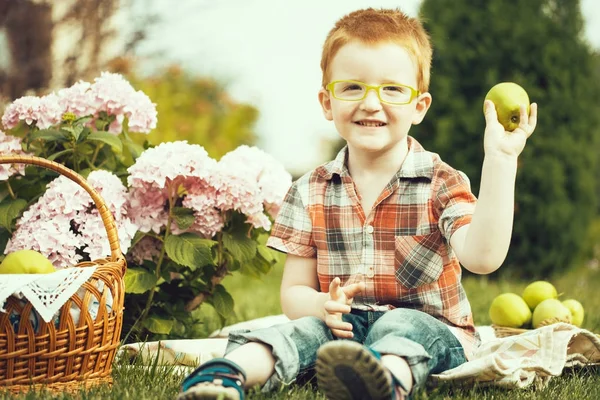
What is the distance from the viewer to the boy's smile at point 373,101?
98.6 inches

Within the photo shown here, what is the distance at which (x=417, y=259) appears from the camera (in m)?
2.54

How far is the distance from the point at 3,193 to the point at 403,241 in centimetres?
166

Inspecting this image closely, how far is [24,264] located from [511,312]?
80.6 inches

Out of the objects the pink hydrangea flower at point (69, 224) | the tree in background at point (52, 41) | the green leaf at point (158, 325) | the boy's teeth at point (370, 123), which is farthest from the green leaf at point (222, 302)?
the tree in background at point (52, 41)

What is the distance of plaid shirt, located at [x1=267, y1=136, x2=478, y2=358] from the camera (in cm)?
254

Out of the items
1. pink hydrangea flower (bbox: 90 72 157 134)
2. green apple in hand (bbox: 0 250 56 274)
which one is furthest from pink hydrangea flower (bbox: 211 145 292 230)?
green apple in hand (bbox: 0 250 56 274)

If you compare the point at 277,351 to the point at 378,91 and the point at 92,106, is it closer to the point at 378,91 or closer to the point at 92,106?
the point at 378,91

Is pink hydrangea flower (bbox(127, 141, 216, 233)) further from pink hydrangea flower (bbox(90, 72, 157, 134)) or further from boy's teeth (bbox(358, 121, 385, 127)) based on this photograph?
boy's teeth (bbox(358, 121, 385, 127))

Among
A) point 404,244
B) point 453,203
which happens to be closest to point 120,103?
point 404,244

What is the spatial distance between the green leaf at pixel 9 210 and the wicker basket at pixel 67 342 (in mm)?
623

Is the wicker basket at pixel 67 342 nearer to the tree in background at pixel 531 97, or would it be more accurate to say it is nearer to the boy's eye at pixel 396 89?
the boy's eye at pixel 396 89

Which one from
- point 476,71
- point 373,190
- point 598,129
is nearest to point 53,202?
point 373,190

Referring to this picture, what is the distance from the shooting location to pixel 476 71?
19.8ft

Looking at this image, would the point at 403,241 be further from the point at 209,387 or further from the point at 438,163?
the point at 209,387
